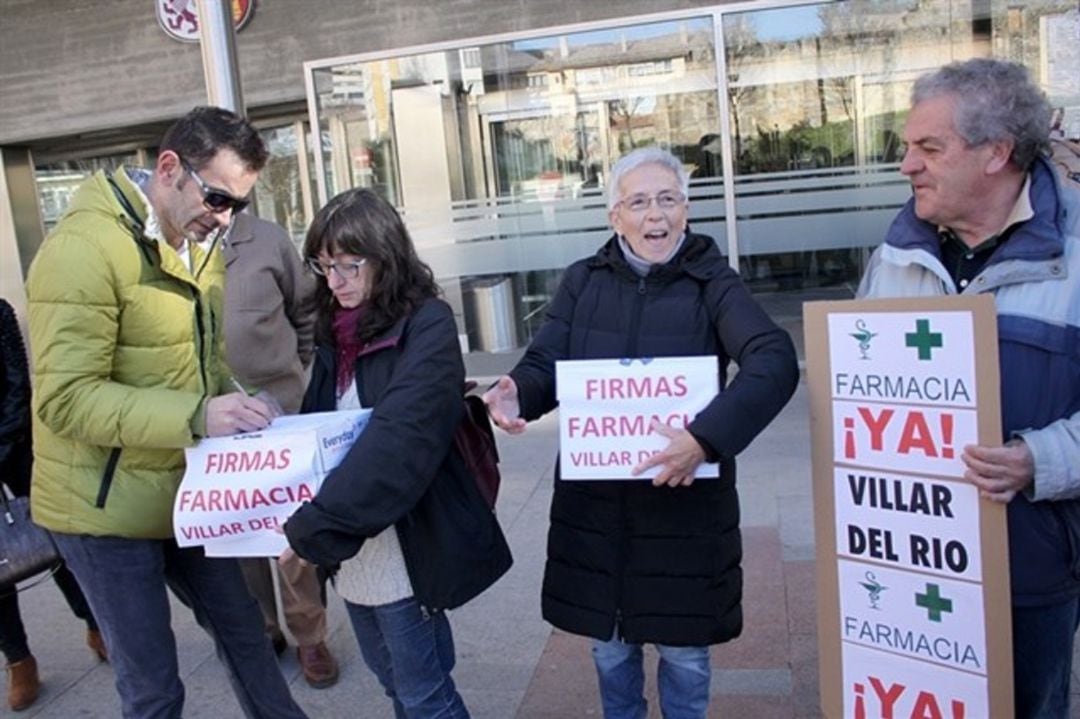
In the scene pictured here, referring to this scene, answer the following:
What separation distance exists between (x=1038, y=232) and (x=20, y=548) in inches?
118

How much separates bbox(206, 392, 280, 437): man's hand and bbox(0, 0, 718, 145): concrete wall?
19.4ft

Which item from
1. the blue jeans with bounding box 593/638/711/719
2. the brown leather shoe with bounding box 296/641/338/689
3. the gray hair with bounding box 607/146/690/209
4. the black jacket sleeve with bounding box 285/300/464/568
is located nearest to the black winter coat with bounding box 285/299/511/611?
the black jacket sleeve with bounding box 285/300/464/568

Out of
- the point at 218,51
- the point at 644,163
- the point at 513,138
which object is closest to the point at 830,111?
the point at 513,138

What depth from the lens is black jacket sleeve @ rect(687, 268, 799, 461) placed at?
7.13ft

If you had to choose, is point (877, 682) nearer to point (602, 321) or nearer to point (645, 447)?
A: point (645, 447)

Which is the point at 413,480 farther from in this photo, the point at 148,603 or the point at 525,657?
the point at 525,657

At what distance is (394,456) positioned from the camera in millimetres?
2189

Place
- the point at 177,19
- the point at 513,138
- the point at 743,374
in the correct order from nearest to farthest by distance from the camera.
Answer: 1. the point at 743,374
2. the point at 513,138
3. the point at 177,19

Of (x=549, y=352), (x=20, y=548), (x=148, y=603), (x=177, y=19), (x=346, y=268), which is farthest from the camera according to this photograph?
(x=177, y=19)

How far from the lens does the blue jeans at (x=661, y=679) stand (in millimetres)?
2512

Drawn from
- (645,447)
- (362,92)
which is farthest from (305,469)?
(362,92)

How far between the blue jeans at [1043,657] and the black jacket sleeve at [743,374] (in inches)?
26.1

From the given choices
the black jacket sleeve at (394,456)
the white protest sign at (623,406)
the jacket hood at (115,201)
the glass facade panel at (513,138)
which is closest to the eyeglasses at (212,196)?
the jacket hood at (115,201)

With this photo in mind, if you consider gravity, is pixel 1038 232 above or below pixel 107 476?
above
